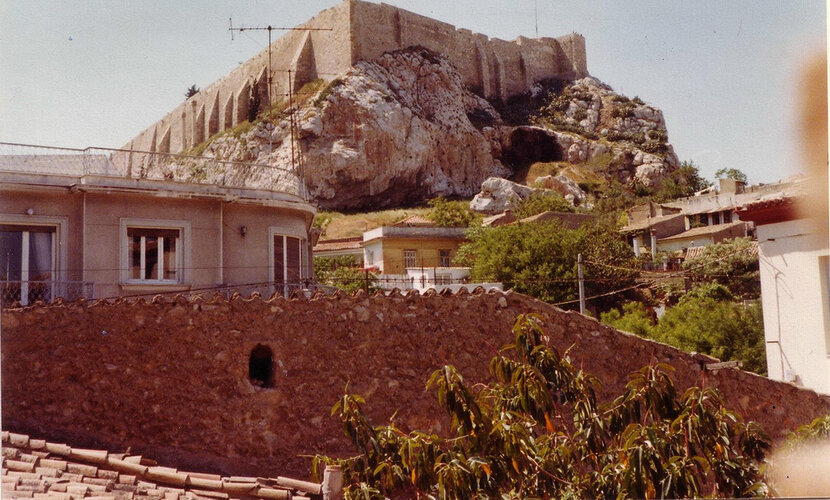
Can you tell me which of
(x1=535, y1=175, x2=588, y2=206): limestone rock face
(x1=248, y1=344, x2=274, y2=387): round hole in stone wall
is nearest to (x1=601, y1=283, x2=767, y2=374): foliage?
(x1=248, y1=344, x2=274, y2=387): round hole in stone wall

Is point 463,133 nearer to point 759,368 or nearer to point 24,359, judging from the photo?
point 759,368

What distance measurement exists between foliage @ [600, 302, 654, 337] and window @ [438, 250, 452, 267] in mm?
7063

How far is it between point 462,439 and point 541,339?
111cm

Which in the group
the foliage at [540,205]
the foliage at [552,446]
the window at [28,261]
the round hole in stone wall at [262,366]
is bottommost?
the foliage at [552,446]

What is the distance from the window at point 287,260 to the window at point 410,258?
1491cm

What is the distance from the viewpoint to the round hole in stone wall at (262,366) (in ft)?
24.9

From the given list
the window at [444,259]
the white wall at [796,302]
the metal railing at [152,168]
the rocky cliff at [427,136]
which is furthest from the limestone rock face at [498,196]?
the white wall at [796,302]

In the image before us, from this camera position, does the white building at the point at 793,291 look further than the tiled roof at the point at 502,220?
No

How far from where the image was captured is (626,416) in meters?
5.07

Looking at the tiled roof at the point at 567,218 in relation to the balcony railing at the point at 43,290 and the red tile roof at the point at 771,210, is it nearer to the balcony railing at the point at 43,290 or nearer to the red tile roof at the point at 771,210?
the balcony railing at the point at 43,290

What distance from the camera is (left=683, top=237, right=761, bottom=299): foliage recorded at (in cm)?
2077

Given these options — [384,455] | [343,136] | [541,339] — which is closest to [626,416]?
[541,339]

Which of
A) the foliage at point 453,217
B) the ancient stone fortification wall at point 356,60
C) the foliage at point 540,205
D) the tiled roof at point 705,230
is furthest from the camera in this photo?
the ancient stone fortification wall at point 356,60

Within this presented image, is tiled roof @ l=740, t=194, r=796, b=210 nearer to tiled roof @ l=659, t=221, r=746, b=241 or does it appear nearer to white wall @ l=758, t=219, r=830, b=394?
white wall @ l=758, t=219, r=830, b=394
